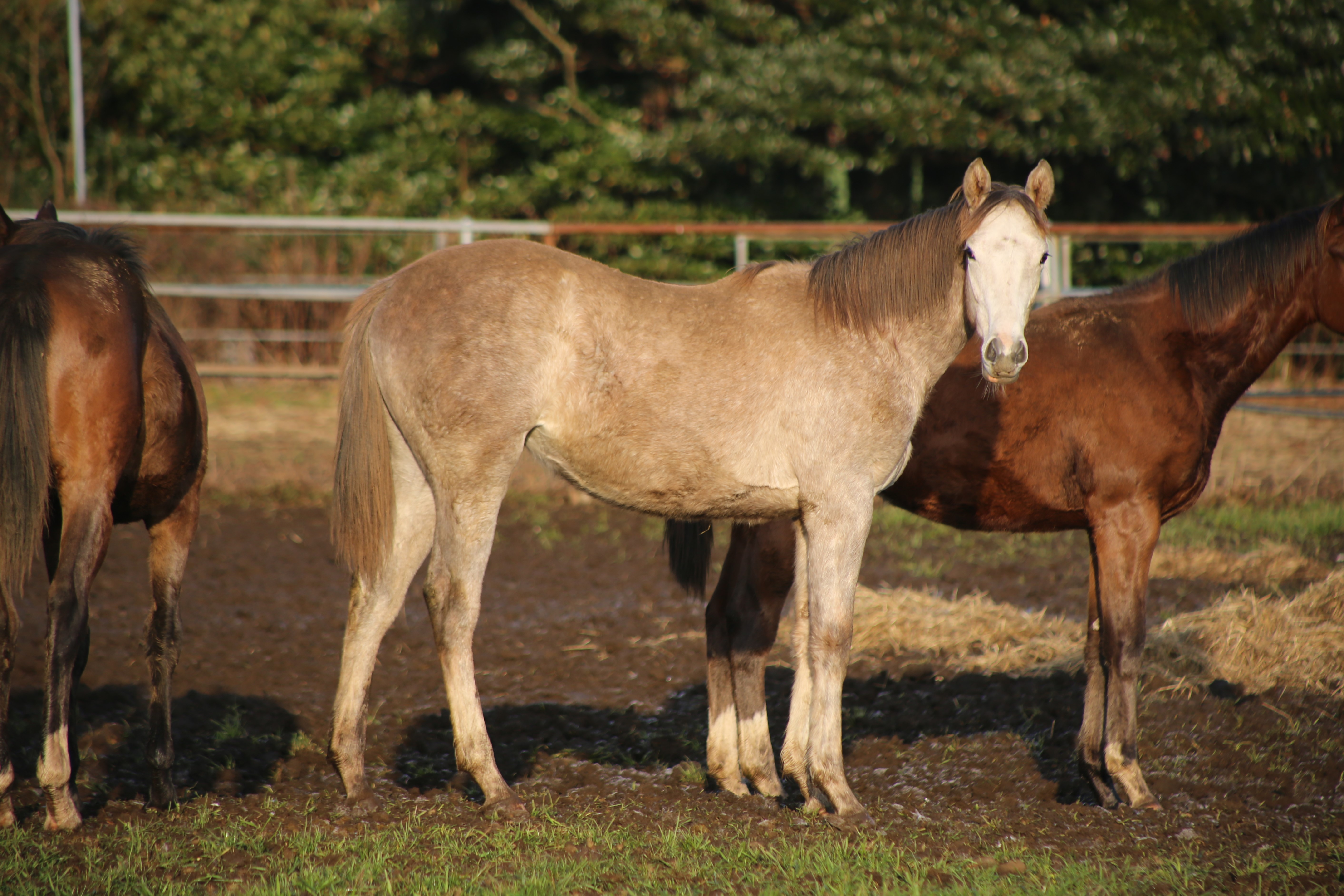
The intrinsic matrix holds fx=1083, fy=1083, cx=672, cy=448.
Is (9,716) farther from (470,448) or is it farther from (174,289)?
(174,289)

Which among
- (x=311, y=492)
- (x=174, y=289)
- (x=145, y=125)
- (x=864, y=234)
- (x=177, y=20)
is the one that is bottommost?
(x=311, y=492)

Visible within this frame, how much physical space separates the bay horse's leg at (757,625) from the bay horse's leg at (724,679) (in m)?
0.02

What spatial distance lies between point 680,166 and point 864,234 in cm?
1326

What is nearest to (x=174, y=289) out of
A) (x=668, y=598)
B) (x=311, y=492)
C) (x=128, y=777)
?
(x=311, y=492)

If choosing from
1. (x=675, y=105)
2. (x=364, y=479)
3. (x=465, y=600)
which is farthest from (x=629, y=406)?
(x=675, y=105)

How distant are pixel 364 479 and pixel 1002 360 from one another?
7.13ft

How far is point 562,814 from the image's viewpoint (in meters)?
3.72

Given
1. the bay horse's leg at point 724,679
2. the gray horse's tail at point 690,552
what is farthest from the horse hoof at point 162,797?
the gray horse's tail at point 690,552

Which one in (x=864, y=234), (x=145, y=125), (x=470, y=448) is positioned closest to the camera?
(x=470, y=448)

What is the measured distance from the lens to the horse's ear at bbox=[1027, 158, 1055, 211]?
3738 mm

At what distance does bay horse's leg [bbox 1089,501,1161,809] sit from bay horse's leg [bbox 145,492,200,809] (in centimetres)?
342

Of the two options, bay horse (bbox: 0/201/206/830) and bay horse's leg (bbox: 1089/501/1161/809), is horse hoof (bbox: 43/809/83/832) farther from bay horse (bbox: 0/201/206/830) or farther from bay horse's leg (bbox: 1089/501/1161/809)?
bay horse's leg (bbox: 1089/501/1161/809)

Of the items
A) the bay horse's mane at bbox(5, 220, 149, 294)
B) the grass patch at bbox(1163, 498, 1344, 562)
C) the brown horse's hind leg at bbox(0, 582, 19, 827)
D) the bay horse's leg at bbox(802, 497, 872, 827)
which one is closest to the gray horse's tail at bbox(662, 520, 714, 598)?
the bay horse's leg at bbox(802, 497, 872, 827)

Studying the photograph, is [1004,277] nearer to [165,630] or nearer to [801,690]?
[801,690]
